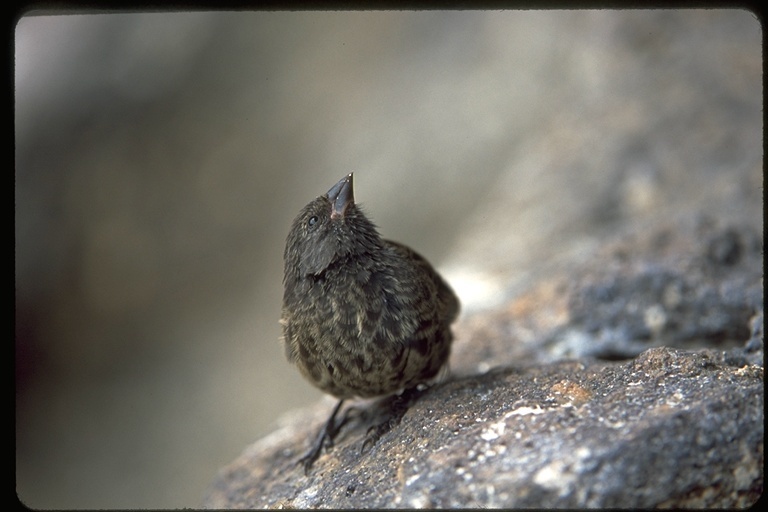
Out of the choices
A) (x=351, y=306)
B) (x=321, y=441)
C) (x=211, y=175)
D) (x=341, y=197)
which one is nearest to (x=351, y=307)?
(x=351, y=306)

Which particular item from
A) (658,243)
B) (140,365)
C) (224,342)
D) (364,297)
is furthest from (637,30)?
(140,365)

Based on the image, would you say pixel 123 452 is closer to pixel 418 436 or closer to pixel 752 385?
pixel 418 436

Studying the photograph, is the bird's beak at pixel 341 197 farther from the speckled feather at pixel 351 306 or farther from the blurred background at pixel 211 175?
the blurred background at pixel 211 175

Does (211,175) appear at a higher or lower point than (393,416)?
higher

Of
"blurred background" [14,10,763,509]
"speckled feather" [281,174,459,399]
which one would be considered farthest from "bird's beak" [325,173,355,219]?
"blurred background" [14,10,763,509]

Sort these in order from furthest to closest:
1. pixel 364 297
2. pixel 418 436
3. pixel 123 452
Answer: pixel 123 452, pixel 364 297, pixel 418 436

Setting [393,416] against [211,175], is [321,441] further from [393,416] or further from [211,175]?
[211,175]
